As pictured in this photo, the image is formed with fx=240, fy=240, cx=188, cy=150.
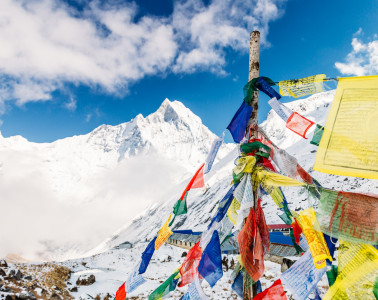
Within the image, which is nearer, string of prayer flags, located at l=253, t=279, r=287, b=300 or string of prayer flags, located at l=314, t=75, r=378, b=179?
string of prayer flags, located at l=314, t=75, r=378, b=179

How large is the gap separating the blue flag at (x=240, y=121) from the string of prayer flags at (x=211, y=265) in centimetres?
172

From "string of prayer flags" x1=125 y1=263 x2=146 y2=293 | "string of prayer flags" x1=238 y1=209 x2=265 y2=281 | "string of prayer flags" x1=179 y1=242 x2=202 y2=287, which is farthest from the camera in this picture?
"string of prayer flags" x1=125 y1=263 x2=146 y2=293

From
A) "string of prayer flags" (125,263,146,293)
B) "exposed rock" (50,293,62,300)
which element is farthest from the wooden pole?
"exposed rock" (50,293,62,300)

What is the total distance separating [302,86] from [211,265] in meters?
2.73

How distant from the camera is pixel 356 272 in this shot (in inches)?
90.7

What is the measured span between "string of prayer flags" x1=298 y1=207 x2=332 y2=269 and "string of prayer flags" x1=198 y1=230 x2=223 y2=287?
127 centimetres

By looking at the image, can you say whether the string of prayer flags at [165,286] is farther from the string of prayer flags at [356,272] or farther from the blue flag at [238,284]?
the string of prayer flags at [356,272]

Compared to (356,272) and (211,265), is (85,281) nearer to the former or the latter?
(211,265)

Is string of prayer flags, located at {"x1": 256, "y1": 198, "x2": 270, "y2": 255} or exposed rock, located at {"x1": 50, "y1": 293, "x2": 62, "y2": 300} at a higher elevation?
string of prayer flags, located at {"x1": 256, "y1": 198, "x2": 270, "y2": 255}

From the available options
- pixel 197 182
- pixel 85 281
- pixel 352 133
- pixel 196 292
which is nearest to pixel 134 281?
pixel 196 292

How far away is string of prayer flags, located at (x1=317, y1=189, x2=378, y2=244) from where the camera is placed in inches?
86.7

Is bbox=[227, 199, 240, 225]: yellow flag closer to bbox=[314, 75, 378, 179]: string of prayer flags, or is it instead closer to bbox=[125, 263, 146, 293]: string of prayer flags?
bbox=[314, 75, 378, 179]: string of prayer flags

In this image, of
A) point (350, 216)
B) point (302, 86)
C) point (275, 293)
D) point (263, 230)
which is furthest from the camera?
point (263, 230)

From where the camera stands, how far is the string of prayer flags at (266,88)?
3596 mm
